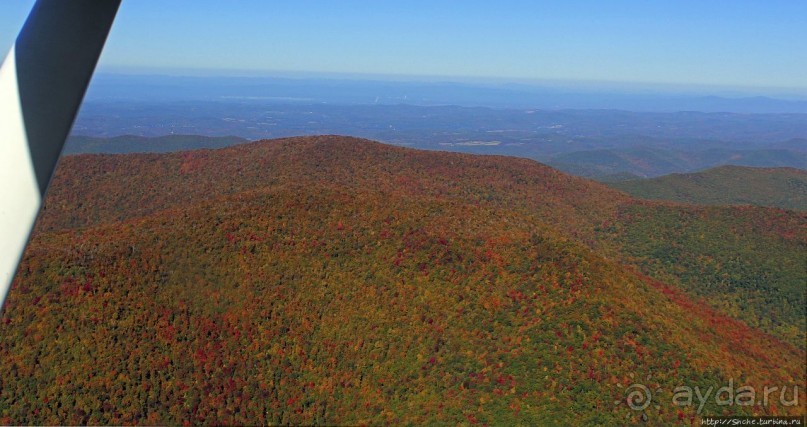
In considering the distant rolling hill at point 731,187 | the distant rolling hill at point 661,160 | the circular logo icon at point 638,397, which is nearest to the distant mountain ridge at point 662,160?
the distant rolling hill at point 661,160

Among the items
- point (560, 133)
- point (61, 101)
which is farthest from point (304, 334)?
point (560, 133)

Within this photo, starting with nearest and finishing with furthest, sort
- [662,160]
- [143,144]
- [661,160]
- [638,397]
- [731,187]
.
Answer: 1. [638,397]
2. [731,187]
3. [143,144]
4. [661,160]
5. [662,160]

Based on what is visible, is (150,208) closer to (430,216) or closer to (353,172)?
(353,172)

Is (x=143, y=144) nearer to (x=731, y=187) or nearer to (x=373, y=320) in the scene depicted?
(x=373, y=320)

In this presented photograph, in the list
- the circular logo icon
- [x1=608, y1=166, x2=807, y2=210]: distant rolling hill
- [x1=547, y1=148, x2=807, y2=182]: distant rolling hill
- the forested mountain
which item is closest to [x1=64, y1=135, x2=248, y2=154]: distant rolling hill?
[x1=608, y1=166, x2=807, y2=210]: distant rolling hill

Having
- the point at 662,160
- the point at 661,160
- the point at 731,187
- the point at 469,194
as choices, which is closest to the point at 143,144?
the point at 469,194

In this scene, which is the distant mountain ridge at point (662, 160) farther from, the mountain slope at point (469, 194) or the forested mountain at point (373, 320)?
the forested mountain at point (373, 320)

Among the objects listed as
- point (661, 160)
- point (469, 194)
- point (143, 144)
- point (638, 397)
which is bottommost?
point (661, 160)

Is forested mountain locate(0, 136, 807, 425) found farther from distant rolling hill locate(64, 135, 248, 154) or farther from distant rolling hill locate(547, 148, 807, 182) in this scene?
distant rolling hill locate(547, 148, 807, 182)
